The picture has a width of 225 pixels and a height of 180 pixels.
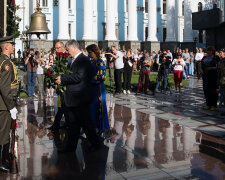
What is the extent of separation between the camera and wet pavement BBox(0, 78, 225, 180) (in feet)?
17.0

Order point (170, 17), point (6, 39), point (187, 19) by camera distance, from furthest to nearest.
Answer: point (170, 17) < point (187, 19) < point (6, 39)

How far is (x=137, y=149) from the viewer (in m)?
6.41

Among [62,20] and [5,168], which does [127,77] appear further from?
[62,20]

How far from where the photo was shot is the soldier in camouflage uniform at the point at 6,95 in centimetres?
481

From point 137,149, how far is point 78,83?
157cm

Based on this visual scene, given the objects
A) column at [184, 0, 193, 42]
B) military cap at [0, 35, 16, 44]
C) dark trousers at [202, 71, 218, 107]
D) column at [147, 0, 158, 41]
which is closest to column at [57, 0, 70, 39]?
column at [147, 0, 158, 41]

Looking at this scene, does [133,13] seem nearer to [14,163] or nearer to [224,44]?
[224,44]

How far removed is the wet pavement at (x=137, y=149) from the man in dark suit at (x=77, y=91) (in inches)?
19.7

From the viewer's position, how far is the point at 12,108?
4953 millimetres

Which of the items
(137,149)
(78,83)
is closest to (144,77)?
(137,149)

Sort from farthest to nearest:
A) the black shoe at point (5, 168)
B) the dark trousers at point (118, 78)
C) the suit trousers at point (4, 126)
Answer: the dark trousers at point (118, 78) → the black shoe at point (5, 168) → the suit trousers at point (4, 126)

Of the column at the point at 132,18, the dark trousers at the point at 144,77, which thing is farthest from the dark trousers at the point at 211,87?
the column at the point at 132,18

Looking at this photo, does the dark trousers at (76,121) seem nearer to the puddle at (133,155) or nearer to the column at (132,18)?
the puddle at (133,155)

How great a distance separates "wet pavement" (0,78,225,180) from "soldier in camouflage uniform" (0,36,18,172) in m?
0.43
